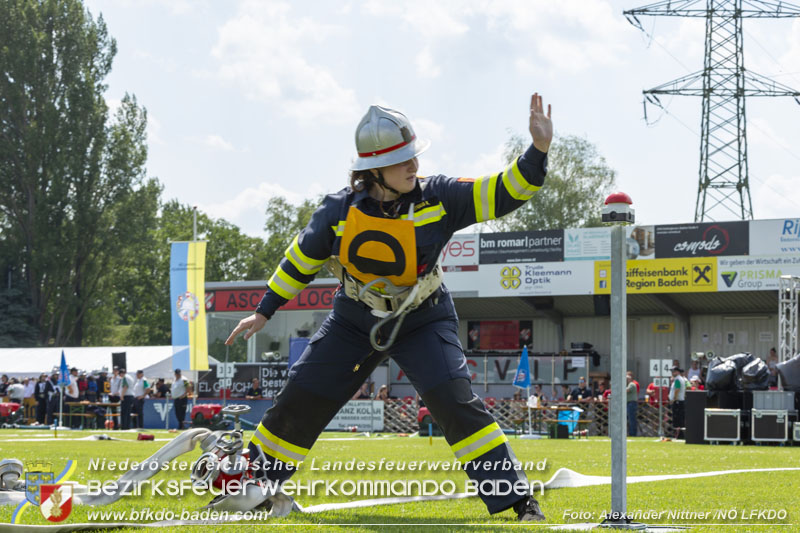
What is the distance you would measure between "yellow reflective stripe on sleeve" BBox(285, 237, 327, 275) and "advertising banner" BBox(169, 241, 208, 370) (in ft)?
69.3

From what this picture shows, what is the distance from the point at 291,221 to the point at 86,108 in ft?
71.9

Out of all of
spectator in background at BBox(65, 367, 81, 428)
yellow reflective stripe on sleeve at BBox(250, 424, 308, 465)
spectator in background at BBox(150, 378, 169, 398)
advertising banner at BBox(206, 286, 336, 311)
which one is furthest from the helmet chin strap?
advertising banner at BBox(206, 286, 336, 311)

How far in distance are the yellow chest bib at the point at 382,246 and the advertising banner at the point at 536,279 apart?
31269mm

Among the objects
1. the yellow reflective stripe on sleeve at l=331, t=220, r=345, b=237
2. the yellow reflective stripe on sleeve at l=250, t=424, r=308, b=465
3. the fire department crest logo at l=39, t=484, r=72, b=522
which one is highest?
the yellow reflective stripe on sleeve at l=331, t=220, r=345, b=237

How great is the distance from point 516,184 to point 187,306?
2229 cm

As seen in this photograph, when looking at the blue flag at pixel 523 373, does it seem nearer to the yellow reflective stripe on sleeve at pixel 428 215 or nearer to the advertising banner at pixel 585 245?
the advertising banner at pixel 585 245

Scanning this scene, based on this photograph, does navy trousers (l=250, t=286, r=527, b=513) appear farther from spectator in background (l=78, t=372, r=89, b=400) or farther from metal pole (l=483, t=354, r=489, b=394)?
metal pole (l=483, t=354, r=489, b=394)

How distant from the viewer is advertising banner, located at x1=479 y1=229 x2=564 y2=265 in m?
36.4

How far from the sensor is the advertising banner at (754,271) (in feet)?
107

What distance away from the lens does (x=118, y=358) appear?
35000 millimetres

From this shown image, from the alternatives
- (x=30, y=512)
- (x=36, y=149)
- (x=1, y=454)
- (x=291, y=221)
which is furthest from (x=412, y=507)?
(x=291, y=221)

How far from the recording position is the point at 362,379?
563 cm

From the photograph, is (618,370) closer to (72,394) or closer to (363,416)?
(363,416)

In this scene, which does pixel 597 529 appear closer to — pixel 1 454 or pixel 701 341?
pixel 1 454
